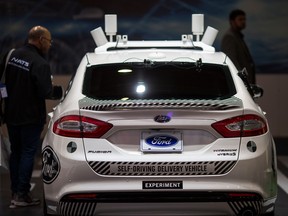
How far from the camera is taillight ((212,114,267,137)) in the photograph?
5.94 m

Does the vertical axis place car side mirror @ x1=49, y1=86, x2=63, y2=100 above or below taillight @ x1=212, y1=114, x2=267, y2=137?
below

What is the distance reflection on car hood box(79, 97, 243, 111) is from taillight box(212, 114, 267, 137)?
0.11 metres

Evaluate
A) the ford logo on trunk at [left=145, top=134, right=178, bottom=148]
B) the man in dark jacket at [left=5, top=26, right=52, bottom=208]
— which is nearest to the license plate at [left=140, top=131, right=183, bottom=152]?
the ford logo on trunk at [left=145, top=134, right=178, bottom=148]

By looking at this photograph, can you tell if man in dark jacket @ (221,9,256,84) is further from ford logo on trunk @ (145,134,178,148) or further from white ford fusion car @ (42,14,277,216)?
ford logo on trunk @ (145,134,178,148)

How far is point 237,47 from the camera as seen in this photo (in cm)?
1073

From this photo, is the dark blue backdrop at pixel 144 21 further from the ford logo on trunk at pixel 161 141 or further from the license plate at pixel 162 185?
the license plate at pixel 162 185

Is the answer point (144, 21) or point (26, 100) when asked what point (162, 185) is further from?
point (144, 21)

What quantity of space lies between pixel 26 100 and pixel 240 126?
2563 mm

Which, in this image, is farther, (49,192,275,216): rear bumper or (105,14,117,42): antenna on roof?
(105,14,117,42): antenna on roof

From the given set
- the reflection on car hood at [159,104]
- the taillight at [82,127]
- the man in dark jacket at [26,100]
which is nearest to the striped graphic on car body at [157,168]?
the taillight at [82,127]

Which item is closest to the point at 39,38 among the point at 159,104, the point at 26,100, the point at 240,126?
the point at 26,100

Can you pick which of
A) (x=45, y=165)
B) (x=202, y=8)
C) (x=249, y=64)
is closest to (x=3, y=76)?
(x=45, y=165)

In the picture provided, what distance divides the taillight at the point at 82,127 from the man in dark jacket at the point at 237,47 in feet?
16.3

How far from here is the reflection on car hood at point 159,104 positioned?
19.6 feet
